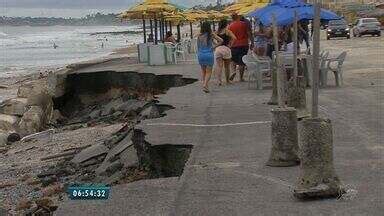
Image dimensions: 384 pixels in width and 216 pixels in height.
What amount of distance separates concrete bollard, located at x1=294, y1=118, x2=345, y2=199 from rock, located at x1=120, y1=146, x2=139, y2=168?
3796 mm

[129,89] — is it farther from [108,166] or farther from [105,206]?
[105,206]

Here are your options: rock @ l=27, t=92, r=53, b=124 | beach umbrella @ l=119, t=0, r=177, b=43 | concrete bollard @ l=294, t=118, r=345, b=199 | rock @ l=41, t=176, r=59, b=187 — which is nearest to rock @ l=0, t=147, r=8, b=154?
rock @ l=41, t=176, r=59, b=187

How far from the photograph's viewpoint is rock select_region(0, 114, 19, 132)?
20408 millimetres

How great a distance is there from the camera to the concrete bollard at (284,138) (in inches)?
303

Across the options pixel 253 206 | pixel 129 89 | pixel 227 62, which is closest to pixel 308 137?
pixel 253 206

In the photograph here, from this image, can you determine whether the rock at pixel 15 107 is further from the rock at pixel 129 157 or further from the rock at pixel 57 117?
the rock at pixel 129 157

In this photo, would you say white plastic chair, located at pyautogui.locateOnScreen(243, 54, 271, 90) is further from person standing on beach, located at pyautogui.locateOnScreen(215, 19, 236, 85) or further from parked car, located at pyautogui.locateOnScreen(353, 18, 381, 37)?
parked car, located at pyautogui.locateOnScreen(353, 18, 381, 37)

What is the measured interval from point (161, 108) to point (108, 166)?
13.8 ft

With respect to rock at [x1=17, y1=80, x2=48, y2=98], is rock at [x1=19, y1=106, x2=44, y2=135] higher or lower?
lower

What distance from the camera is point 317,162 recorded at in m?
6.35

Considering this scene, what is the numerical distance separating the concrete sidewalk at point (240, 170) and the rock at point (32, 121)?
26.6 ft

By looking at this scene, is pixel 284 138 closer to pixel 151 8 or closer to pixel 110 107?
pixel 110 107

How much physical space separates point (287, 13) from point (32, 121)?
352 inches
